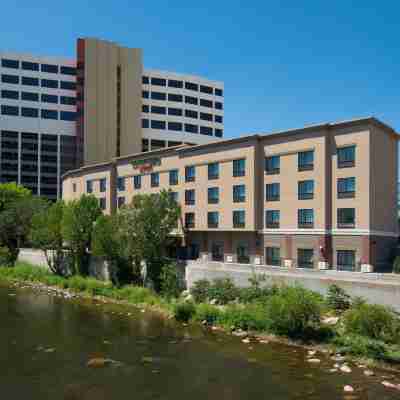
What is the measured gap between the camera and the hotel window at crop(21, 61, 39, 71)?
10038 cm

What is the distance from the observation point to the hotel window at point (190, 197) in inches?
2196

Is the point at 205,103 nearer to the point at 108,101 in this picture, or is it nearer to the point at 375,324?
the point at 108,101

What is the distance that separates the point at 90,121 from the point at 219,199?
53.8 m

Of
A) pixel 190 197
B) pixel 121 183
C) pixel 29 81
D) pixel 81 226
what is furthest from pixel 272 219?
pixel 29 81

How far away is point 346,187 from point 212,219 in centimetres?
1654

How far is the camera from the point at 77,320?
128ft

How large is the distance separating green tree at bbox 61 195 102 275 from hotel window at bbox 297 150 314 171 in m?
A: 26.9

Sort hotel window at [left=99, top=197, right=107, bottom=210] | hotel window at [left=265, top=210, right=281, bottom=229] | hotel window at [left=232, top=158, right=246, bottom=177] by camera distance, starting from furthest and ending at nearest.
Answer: hotel window at [left=99, top=197, right=107, bottom=210], hotel window at [left=232, top=158, right=246, bottom=177], hotel window at [left=265, top=210, right=281, bottom=229]

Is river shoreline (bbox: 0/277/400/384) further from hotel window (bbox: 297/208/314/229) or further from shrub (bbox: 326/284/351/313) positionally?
hotel window (bbox: 297/208/314/229)

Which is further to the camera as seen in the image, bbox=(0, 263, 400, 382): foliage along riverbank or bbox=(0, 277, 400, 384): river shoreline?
bbox=(0, 263, 400, 382): foliage along riverbank

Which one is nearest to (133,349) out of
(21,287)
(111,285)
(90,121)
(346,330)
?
(346,330)

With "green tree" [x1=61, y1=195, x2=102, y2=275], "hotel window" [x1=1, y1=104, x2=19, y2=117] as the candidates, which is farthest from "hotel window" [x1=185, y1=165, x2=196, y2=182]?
"hotel window" [x1=1, y1=104, x2=19, y2=117]

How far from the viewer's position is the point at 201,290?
141ft

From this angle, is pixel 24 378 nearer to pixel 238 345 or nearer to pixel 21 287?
pixel 238 345
